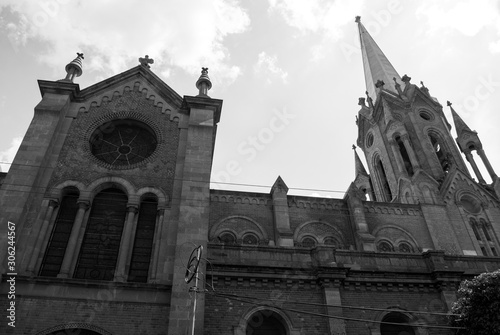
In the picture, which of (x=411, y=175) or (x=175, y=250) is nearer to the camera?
(x=175, y=250)

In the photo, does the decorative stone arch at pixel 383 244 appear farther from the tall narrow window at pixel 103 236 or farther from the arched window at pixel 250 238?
the tall narrow window at pixel 103 236

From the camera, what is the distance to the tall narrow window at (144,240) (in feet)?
49.3

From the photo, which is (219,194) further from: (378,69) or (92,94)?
(378,69)

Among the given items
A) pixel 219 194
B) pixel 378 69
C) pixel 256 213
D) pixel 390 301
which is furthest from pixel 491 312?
pixel 378 69

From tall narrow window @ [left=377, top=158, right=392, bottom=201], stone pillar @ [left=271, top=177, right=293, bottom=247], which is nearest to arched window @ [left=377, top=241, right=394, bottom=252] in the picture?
stone pillar @ [left=271, top=177, right=293, bottom=247]

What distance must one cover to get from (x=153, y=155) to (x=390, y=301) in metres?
12.0

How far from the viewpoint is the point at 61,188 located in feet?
53.4

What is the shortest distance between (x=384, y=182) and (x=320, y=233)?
15.3 m

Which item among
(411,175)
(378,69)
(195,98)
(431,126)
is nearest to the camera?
(195,98)

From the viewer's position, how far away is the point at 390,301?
1628cm

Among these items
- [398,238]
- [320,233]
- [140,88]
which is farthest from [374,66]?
[140,88]

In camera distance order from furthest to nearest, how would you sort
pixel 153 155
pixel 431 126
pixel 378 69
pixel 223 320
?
1. pixel 378 69
2. pixel 431 126
3. pixel 153 155
4. pixel 223 320

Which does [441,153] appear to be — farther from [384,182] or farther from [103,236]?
[103,236]

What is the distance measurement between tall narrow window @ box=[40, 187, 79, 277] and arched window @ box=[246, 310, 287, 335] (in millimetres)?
7482
